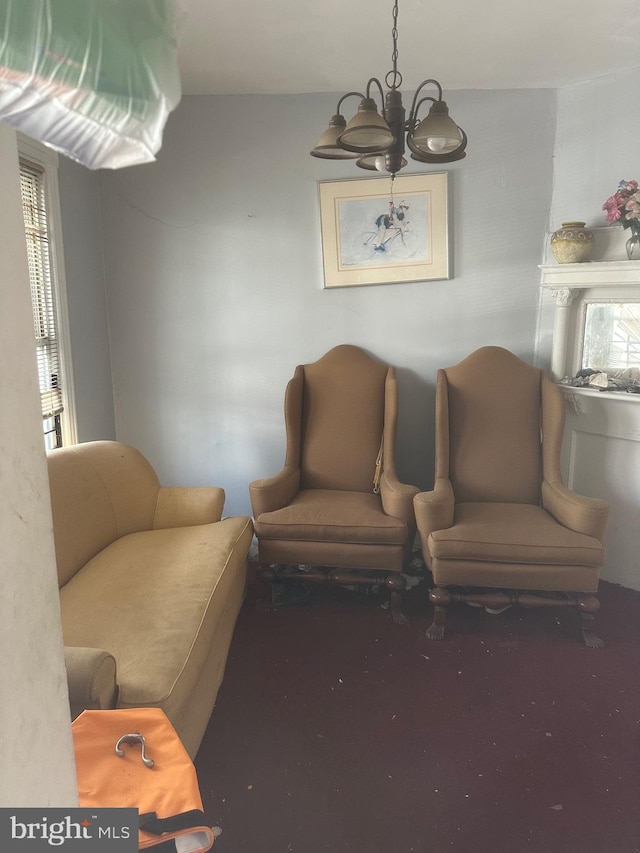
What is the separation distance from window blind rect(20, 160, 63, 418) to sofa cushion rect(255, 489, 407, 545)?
1179 millimetres

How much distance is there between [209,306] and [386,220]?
1100 mm

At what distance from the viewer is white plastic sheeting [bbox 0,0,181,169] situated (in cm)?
44

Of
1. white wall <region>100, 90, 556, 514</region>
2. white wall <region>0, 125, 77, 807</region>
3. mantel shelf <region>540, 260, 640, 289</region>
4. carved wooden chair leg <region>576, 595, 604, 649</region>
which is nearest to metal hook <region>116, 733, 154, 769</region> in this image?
white wall <region>0, 125, 77, 807</region>

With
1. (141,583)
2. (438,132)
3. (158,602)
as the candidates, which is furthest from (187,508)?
(438,132)

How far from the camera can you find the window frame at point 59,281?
2822mm

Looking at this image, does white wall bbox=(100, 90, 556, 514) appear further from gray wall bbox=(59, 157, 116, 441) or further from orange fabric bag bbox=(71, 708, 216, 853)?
orange fabric bag bbox=(71, 708, 216, 853)

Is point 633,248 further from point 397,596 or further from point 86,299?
point 86,299

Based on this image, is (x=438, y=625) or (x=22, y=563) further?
(x=438, y=625)

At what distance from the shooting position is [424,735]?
2104mm

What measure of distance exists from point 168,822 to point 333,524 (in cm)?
179

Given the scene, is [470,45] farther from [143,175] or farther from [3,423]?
[3,423]

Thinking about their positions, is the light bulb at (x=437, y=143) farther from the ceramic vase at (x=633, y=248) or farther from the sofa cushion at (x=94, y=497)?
the sofa cushion at (x=94, y=497)

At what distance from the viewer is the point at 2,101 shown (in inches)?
18.0

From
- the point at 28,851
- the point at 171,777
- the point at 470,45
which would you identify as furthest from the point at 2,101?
the point at 470,45
